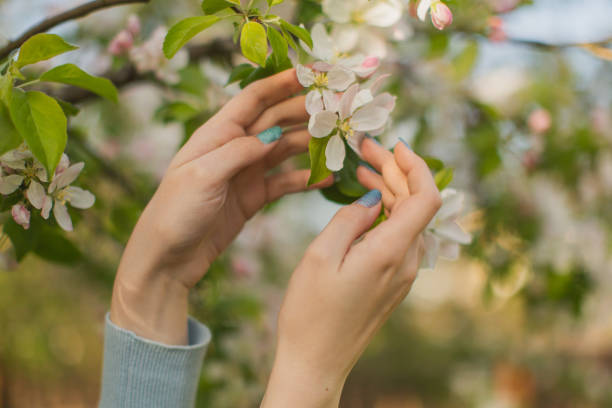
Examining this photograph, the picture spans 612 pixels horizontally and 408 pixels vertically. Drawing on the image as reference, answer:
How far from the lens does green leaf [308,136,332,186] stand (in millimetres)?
572

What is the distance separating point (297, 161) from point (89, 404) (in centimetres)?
298

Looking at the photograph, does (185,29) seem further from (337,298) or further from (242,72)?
(337,298)

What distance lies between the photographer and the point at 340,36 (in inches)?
28.6

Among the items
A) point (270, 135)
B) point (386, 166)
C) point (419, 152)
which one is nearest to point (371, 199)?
point (386, 166)

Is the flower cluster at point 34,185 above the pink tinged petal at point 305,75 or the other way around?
the other way around

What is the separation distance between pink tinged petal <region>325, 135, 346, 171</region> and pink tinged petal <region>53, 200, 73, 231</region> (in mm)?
301

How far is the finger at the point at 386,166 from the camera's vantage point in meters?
0.59

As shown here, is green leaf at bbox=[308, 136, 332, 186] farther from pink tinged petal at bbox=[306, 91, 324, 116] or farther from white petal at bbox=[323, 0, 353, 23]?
white petal at bbox=[323, 0, 353, 23]

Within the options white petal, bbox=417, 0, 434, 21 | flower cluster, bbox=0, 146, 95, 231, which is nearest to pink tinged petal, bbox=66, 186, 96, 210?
flower cluster, bbox=0, 146, 95, 231

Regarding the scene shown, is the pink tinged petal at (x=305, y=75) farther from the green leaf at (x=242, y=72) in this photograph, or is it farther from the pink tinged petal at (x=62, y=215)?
the pink tinged petal at (x=62, y=215)

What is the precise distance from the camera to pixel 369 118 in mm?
600

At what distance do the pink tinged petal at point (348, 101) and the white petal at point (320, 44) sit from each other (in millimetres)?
78

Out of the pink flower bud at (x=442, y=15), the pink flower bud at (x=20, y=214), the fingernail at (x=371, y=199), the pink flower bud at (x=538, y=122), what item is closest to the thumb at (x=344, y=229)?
the fingernail at (x=371, y=199)

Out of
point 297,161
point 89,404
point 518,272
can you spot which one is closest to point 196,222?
point 297,161
